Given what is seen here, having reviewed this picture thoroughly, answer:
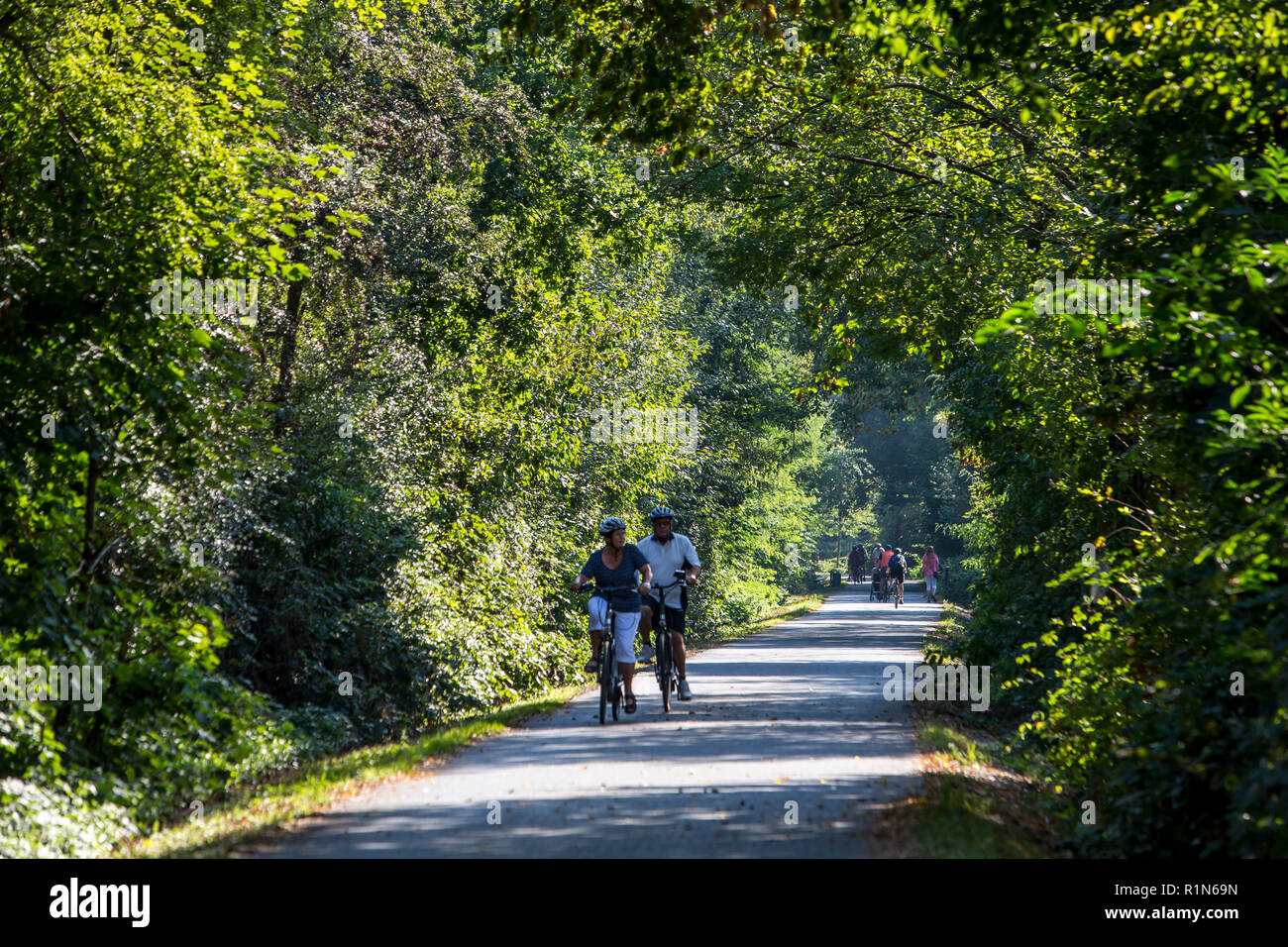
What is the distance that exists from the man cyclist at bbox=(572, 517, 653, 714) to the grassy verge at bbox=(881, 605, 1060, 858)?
10.2ft


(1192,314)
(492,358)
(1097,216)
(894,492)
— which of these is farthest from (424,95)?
(894,492)

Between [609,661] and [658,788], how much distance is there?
4.29 meters

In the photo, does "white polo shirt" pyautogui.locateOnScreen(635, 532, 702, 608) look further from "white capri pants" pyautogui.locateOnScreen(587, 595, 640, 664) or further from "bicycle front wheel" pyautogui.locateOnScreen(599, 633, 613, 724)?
"bicycle front wheel" pyautogui.locateOnScreen(599, 633, 613, 724)

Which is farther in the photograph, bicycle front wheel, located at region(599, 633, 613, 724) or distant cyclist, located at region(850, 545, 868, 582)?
distant cyclist, located at region(850, 545, 868, 582)

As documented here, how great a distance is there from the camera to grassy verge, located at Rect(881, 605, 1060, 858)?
24.7 feet

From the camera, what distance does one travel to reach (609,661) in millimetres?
13852

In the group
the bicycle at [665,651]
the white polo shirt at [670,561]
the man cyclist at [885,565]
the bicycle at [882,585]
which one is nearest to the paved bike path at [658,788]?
the bicycle at [665,651]

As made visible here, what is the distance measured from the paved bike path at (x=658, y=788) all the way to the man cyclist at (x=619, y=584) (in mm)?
748

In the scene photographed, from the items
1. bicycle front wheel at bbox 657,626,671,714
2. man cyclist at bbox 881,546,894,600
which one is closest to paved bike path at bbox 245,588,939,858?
bicycle front wheel at bbox 657,626,671,714

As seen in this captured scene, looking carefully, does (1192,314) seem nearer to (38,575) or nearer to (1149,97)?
(1149,97)

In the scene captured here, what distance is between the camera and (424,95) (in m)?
19.7

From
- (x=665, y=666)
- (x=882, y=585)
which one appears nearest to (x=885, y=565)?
(x=882, y=585)

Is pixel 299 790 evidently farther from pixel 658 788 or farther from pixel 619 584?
pixel 619 584

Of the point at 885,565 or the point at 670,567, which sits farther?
the point at 885,565
